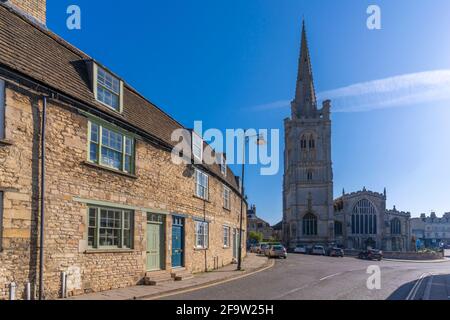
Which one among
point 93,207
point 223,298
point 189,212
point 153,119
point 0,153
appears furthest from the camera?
point 189,212

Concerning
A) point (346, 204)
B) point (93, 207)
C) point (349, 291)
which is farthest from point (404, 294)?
point (346, 204)

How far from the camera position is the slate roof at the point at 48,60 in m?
11.9

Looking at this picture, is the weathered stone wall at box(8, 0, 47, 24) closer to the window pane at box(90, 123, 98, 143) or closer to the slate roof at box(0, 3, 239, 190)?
the slate roof at box(0, 3, 239, 190)

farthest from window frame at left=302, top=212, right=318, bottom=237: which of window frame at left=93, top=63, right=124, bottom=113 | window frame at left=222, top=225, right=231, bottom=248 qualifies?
window frame at left=93, top=63, right=124, bottom=113

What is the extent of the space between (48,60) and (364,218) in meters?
84.9

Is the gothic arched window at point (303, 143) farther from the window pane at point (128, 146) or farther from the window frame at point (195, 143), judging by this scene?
the window pane at point (128, 146)

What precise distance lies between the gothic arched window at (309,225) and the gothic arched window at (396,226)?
1659cm

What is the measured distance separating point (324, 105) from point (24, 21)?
285 feet

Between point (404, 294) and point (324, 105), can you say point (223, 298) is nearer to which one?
point (404, 294)

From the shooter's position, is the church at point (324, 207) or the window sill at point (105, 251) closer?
the window sill at point (105, 251)

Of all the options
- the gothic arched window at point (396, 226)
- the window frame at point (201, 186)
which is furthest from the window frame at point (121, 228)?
the gothic arched window at point (396, 226)

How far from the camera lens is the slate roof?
11883mm

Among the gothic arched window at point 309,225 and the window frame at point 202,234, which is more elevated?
the window frame at point 202,234

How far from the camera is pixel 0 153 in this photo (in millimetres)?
10750
